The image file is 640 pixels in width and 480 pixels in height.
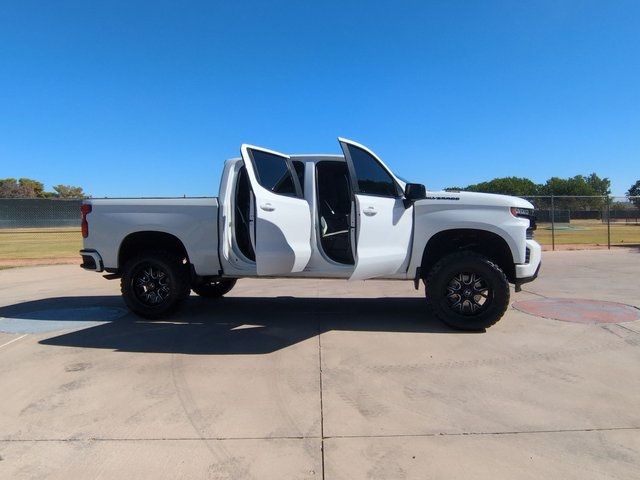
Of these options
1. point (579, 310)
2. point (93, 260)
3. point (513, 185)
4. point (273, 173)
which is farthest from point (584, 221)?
point (513, 185)

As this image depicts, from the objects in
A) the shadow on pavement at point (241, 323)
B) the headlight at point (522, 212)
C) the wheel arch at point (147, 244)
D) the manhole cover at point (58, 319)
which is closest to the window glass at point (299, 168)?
the wheel arch at point (147, 244)

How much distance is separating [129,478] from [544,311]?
609 cm

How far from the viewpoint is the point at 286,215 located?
581cm

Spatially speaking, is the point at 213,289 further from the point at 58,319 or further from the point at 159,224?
the point at 58,319

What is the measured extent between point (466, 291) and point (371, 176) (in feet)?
5.93

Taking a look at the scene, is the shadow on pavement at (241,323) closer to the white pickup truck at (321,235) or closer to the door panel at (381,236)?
the white pickup truck at (321,235)

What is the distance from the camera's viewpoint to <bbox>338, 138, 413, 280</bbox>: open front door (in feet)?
18.9

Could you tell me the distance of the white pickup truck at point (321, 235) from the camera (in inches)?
230

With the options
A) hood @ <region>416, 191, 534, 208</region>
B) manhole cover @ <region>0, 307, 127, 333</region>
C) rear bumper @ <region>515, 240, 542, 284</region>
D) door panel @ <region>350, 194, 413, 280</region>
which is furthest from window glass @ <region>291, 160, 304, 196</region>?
manhole cover @ <region>0, 307, 127, 333</region>

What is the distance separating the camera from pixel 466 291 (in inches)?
241

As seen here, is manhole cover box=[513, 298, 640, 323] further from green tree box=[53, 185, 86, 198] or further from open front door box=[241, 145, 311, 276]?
green tree box=[53, 185, 86, 198]

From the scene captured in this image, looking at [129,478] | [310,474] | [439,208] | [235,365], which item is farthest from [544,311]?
[129,478]

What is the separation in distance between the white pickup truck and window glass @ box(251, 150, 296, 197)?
2cm

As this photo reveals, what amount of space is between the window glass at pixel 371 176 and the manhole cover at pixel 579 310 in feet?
9.29
